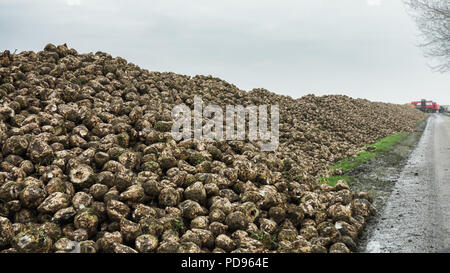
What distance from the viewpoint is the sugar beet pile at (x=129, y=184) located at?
4.68 m

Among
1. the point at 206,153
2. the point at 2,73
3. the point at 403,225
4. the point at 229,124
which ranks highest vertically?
the point at 2,73

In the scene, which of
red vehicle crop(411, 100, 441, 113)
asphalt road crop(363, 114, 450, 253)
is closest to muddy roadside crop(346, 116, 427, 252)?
asphalt road crop(363, 114, 450, 253)

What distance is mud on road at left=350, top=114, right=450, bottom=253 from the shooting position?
5.54 meters

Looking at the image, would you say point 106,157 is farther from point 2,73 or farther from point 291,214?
point 2,73

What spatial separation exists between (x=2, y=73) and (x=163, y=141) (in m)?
5.15

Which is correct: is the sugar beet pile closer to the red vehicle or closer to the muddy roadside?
the muddy roadside

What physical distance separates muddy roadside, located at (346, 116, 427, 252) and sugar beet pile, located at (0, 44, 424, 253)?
0.78ft

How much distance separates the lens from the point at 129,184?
17.8 feet

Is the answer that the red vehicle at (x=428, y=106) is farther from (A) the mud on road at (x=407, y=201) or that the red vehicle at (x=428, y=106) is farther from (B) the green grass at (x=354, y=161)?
(A) the mud on road at (x=407, y=201)

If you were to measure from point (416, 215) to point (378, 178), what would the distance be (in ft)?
11.9

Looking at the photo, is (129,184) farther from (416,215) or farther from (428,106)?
(428,106)

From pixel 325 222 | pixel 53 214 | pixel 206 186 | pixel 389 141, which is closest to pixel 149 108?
pixel 206 186

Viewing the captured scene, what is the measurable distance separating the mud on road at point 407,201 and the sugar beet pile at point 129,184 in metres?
0.44
